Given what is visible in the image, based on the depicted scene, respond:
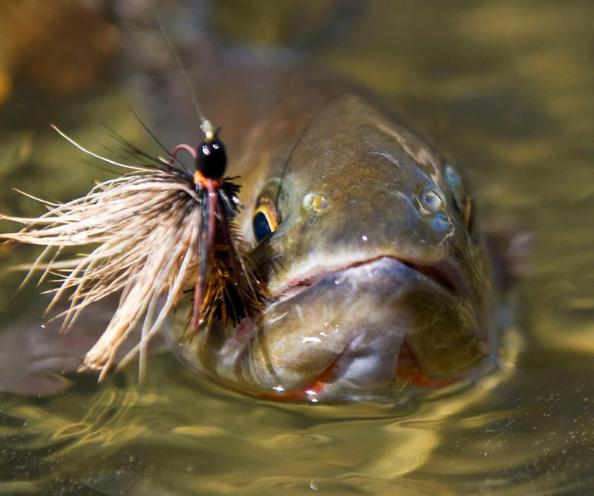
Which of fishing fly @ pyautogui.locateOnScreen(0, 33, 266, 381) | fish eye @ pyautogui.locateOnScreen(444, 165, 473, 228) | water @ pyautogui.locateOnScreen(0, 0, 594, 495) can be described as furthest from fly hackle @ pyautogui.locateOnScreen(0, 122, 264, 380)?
fish eye @ pyautogui.locateOnScreen(444, 165, 473, 228)

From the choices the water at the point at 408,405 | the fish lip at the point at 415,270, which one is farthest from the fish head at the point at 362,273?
the water at the point at 408,405

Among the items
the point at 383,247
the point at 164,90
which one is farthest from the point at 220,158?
the point at 164,90

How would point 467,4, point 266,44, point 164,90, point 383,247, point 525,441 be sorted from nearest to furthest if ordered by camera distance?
point 383,247 < point 525,441 < point 164,90 < point 266,44 < point 467,4

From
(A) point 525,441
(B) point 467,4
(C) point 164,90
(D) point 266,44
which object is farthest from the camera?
(B) point 467,4

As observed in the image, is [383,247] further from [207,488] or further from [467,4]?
[467,4]

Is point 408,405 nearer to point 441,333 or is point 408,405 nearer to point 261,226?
point 441,333

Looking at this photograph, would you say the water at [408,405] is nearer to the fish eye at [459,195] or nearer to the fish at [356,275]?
the fish at [356,275]

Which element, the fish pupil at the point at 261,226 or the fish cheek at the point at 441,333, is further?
the fish pupil at the point at 261,226
